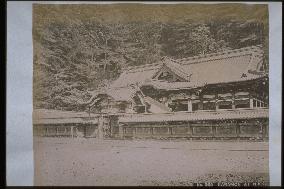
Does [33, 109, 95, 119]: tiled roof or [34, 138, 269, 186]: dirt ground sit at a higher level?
[33, 109, 95, 119]: tiled roof

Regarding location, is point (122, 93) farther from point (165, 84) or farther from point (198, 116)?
point (198, 116)

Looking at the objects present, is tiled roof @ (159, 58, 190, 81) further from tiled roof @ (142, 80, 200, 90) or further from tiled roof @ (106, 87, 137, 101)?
tiled roof @ (106, 87, 137, 101)

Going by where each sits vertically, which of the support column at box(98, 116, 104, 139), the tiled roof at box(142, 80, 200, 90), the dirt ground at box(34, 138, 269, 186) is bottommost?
the dirt ground at box(34, 138, 269, 186)

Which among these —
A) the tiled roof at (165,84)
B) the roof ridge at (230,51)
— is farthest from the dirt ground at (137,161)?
the roof ridge at (230,51)

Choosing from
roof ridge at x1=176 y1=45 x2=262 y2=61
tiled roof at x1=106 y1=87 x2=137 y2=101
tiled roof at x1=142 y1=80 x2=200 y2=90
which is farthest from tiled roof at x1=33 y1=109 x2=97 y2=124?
roof ridge at x1=176 y1=45 x2=262 y2=61

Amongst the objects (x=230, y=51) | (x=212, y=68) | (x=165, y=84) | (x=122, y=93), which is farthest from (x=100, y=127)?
(x=230, y=51)

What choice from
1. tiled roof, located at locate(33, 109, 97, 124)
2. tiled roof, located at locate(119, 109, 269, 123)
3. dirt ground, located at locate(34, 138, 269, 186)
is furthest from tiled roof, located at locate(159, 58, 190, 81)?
tiled roof, located at locate(33, 109, 97, 124)

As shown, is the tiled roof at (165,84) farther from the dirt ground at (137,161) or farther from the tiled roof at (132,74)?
the dirt ground at (137,161)
